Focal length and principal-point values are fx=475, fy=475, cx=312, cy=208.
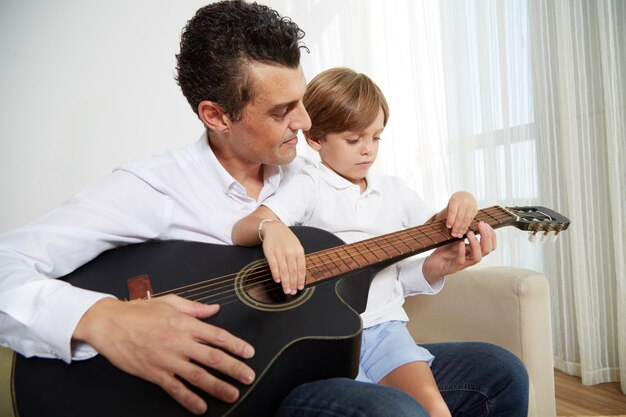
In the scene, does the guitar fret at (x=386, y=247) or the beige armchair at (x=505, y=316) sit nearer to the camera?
the guitar fret at (x=386, y=247)

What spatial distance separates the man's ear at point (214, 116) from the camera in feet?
3.90

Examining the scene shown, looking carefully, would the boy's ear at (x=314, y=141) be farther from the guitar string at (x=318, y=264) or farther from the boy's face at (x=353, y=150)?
the guitar string at (x=318, y=264)

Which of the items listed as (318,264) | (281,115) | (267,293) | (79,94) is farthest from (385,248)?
(79,94)

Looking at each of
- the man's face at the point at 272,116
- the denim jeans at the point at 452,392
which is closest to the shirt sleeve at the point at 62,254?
the man's face at the point at 272,116

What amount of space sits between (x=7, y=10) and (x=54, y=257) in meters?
1.67

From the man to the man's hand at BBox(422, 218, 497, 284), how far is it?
0.01 meters

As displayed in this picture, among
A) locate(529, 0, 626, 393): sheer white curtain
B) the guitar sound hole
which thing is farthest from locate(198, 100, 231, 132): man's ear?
locate(529, 0, 626, 393): sheer white curtain

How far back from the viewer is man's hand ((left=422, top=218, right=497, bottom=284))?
1143mm

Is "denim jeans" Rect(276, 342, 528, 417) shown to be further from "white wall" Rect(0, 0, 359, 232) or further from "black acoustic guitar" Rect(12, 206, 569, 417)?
"white wall" Rect(0, 0, 359, 232)

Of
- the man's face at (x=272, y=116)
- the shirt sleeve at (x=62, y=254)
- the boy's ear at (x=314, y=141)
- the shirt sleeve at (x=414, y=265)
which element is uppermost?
the man's face at (x=272, y=116)

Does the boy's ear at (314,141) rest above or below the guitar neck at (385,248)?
above

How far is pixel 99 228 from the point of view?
99cm

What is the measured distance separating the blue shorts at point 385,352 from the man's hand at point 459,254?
18 centimetres

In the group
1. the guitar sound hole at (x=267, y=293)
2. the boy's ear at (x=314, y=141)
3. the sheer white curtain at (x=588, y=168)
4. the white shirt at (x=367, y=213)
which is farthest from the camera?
the sheer white curtain at (x=588, y=168)
